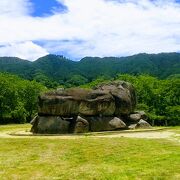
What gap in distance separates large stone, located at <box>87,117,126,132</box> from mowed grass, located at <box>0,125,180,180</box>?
51.1ft

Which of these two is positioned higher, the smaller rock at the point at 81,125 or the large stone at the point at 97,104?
the large stone at the point at 97,104

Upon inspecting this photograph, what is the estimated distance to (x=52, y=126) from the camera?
170 feet

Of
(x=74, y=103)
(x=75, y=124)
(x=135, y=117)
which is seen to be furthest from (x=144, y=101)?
(x=75, y=124)

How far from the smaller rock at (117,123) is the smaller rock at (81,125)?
3.22 metres

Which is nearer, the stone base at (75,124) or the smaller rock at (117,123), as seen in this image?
the stone base at (75,124)

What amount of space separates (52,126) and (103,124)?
633 centimetres

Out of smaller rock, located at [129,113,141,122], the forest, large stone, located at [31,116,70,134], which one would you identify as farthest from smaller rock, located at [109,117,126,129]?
the forest

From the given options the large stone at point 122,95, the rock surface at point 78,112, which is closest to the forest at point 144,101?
the large stone at point 122,95

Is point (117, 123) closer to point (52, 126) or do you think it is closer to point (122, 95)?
point (122, 95)

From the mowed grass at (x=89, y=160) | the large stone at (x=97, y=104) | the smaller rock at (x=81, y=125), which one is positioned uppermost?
the large stone at (x=97, y=104)

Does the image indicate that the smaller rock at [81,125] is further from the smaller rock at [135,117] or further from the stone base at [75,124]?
the smaller rock at [135,117]

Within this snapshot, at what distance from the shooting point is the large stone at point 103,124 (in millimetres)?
53281

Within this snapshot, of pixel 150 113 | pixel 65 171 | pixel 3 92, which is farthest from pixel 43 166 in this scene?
pixel 3 92

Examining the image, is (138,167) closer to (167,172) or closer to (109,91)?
(167,172)
